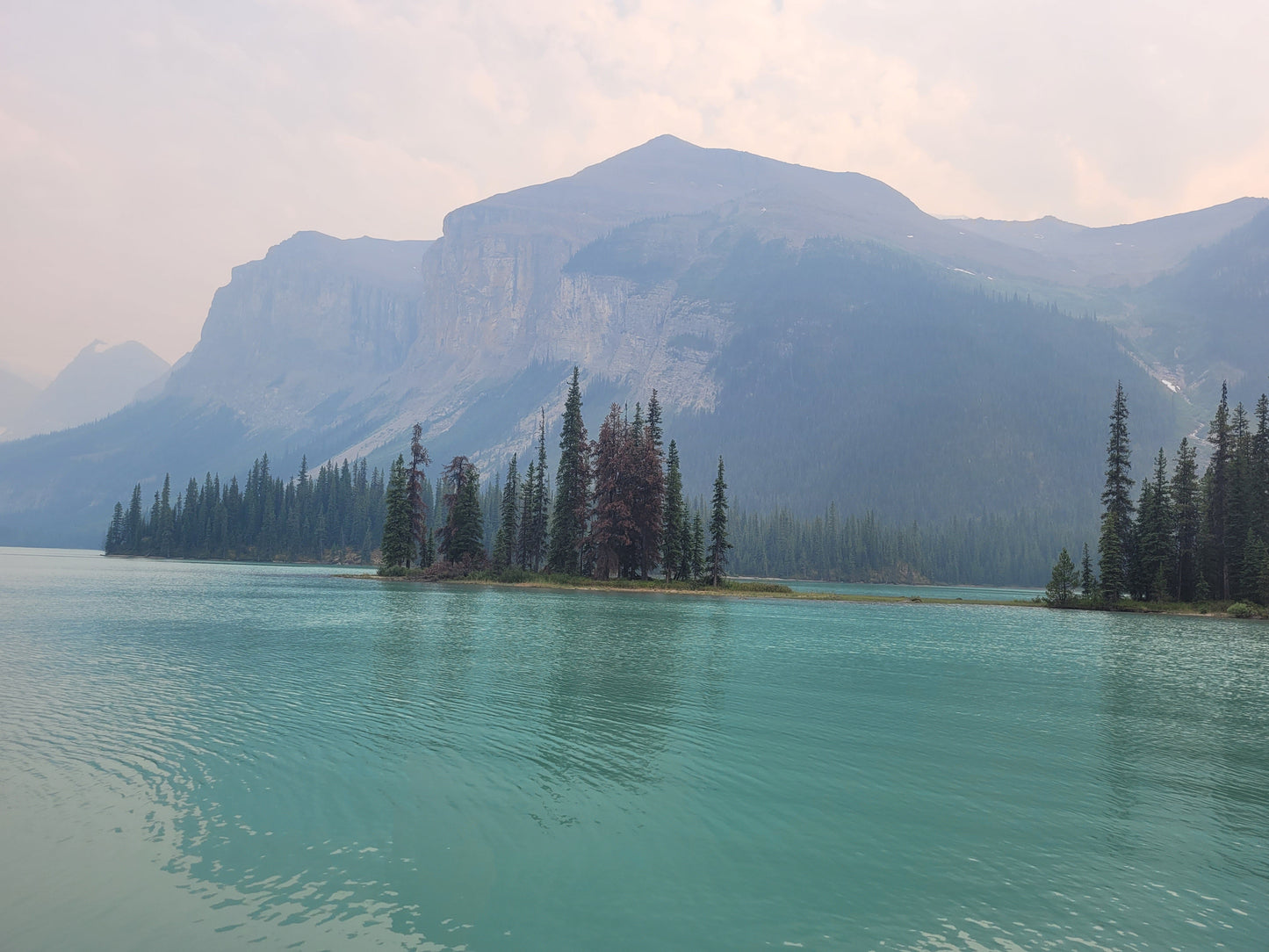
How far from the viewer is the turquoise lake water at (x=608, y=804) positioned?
1162cm

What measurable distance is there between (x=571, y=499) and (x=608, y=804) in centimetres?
9502

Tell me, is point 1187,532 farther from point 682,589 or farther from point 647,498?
point 647,498

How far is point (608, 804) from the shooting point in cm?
1684

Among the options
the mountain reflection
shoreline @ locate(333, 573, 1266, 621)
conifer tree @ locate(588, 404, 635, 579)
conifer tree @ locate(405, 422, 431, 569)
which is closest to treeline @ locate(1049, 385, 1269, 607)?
shoreline @ locate(333, 573, 1266, 621)

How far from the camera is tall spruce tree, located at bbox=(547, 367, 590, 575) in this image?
360ft

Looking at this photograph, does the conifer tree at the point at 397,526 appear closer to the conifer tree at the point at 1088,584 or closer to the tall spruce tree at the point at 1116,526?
the tall spruce tree at the point at 1116,526

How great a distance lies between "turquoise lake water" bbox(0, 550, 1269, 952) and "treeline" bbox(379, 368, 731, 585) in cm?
6485

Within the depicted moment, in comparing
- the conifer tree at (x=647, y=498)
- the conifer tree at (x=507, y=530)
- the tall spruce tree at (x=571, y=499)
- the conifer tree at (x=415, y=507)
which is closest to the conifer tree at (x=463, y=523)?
the conifer tree at (x=507, y=530)

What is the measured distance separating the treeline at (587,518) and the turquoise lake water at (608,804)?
64846mm

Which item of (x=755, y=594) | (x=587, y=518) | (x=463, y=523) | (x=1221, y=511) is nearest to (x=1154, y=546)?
(x=1221, y=511)

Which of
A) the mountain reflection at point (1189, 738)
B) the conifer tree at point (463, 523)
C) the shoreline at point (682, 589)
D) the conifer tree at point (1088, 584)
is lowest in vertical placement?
the shoreline at point (682, 589)

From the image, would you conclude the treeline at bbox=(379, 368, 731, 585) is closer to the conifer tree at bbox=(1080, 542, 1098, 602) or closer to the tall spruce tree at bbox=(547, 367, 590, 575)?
the tall spruce tree at bbox=(547, 367, 590, 575)

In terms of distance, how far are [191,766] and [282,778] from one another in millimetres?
2544

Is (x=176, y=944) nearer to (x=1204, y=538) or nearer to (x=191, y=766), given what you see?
(x=191, y=766)
